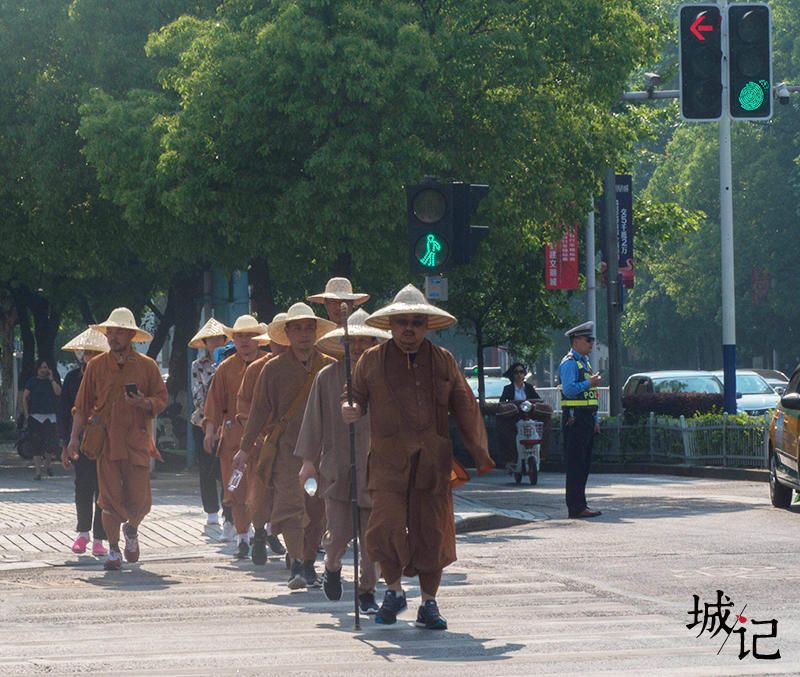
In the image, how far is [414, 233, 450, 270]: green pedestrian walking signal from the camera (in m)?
13.8

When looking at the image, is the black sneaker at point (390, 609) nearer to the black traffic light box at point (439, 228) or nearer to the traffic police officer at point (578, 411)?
the black traffic light box at point (439, 228)

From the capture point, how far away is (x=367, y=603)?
934 cm

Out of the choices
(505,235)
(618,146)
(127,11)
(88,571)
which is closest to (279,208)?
(505,235)

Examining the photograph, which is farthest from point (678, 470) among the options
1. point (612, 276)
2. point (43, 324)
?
point (43, 324)

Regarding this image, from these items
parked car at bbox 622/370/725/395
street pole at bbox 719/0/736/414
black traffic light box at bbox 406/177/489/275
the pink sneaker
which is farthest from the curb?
the pink sneaker

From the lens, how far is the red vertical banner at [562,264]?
3219cm

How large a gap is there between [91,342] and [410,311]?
18.6ft

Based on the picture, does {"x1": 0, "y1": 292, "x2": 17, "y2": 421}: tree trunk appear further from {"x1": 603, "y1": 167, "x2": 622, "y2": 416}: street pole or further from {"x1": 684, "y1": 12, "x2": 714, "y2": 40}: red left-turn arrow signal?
{"x1": 684, "y1": 12, "x2": 714, "y2": 40}: red left-turn arrow signal

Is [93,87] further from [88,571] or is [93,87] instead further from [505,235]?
[88,571]

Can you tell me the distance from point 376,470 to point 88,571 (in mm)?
4292

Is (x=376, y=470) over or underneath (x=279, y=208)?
underneath

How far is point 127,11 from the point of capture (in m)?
27.9

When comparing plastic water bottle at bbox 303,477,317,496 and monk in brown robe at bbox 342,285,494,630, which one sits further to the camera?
plastic water bottle at bbox 303,477,317,496

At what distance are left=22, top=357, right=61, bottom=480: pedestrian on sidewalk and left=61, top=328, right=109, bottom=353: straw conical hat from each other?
35.5 ft
